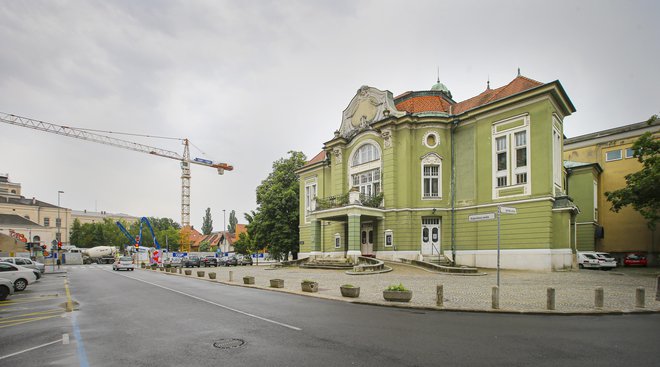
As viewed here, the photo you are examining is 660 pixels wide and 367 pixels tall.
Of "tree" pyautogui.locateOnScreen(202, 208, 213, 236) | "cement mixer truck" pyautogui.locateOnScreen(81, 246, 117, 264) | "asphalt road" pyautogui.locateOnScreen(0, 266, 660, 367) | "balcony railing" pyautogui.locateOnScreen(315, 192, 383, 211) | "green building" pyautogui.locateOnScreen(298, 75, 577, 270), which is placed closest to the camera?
"asphalt road" pyautogui.locateOnScreen(0, 266, 660, 367)

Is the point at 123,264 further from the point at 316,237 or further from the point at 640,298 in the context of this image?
the point at 640,298

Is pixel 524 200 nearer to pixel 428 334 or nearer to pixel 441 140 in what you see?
pixel 441 140

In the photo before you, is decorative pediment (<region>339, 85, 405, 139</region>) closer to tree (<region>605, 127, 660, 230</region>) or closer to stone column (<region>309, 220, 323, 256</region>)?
stone column (<region>309, 220, 323, 256</region>)

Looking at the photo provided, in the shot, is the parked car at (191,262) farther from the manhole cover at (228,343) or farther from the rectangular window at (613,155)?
the rectangular window at (613,155)

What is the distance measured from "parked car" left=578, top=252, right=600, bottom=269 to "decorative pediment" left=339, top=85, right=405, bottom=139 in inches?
763

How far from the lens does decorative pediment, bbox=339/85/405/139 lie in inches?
1389

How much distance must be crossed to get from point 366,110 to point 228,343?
31.0 metres

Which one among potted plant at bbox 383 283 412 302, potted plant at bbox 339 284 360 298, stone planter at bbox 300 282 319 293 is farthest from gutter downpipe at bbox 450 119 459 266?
potted plant at bbox 383 283 412 302

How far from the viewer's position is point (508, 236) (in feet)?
93.1

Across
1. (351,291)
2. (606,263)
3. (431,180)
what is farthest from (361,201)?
(606,263)

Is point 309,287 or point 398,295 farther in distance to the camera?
point 309,287

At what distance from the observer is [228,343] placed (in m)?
8.22

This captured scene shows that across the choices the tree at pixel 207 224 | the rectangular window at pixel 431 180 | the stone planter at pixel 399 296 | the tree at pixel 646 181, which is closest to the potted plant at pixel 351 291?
the stone planter at pixel 399 296

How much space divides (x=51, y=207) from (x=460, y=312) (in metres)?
109
